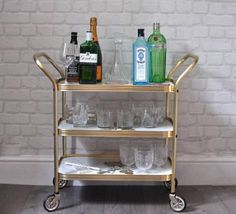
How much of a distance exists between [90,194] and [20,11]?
1.08 metres

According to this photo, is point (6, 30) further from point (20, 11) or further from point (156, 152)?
point (156, 152)

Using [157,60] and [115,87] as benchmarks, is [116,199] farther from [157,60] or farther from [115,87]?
[157,60]

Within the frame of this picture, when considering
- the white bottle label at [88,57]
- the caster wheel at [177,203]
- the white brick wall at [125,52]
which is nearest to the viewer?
the white bottle label at [88,57]

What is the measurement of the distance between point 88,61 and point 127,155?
1.74 feet

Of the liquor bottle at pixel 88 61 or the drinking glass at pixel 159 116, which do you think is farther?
the drinking glass at pixel 159 116

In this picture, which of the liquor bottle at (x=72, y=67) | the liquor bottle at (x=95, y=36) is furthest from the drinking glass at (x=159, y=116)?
the liquor bottle at (x=72, y=67)

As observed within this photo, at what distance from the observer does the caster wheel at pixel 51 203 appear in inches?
90.2

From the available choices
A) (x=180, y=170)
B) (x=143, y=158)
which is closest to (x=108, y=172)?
(x=143, y=158)

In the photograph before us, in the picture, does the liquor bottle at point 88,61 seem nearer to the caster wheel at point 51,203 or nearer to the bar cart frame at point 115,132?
the bar cart frame at point 115,132

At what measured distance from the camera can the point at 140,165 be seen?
2316 mm

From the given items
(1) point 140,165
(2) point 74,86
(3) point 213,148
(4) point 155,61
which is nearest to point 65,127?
(2) point 74,86

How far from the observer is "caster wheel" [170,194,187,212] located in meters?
2.30

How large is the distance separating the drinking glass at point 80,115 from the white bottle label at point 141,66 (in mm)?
325

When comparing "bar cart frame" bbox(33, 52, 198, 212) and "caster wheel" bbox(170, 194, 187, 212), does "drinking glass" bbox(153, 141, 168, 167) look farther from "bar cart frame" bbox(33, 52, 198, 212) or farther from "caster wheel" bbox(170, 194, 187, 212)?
"caster wheel" bbox(170, 194, 187, 212)
